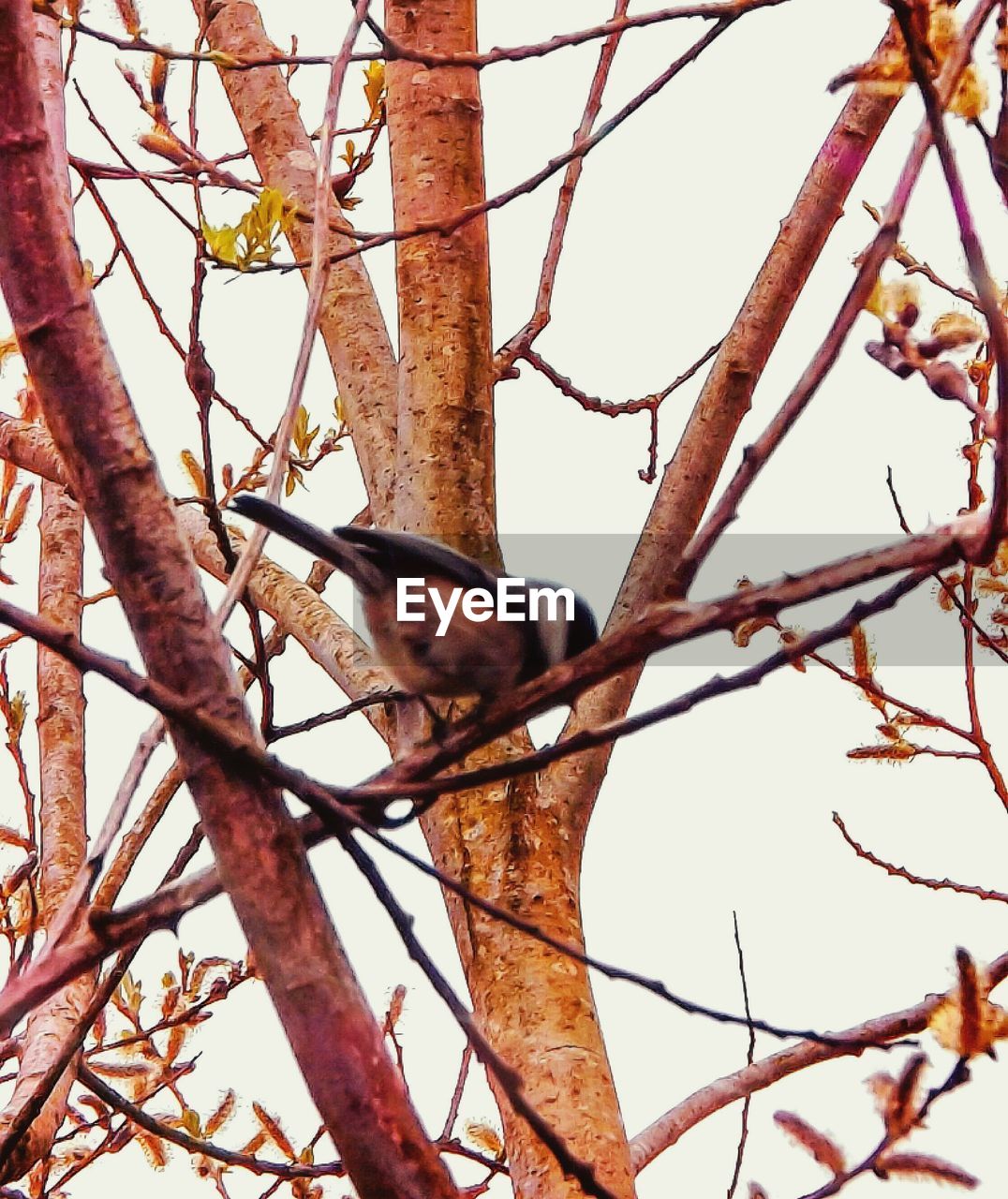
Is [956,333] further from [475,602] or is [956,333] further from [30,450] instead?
Result: [30,450]

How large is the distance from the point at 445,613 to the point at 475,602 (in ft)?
0.11

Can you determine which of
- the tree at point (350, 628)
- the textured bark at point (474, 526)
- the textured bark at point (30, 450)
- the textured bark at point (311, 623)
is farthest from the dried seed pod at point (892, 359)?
the textured bark at point (30, 450)

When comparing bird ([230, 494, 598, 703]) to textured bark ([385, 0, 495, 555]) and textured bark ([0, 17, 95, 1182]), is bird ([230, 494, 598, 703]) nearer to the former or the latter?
textured bark ([385, 0, 495, 555])

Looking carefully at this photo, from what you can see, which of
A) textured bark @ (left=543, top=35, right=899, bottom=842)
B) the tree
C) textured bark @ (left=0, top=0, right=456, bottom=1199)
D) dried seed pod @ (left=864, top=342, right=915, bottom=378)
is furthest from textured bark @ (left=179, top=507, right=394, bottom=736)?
dried seed pod @ (left=864, top=342, right=915, bottom=378)

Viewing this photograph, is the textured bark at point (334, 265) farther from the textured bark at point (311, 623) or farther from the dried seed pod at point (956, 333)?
the dried seed pod at point (956, 333)

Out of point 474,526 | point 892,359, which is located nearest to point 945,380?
point 892,359

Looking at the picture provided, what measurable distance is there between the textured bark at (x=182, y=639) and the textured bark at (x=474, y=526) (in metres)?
0.48

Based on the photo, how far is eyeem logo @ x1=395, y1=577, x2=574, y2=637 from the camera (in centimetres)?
132

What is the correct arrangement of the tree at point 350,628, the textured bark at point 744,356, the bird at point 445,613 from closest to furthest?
the tree at point 350,628 < the bird at point 445,613 < the textured bark at point 744,356

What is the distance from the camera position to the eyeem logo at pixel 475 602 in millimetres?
1320

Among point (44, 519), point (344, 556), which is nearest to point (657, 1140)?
point (344, 556)

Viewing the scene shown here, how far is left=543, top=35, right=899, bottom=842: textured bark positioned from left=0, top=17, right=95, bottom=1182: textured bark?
618 mm

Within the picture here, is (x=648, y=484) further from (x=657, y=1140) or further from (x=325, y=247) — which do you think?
(x=325, y=247)

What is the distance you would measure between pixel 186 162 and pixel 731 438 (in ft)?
2.26
